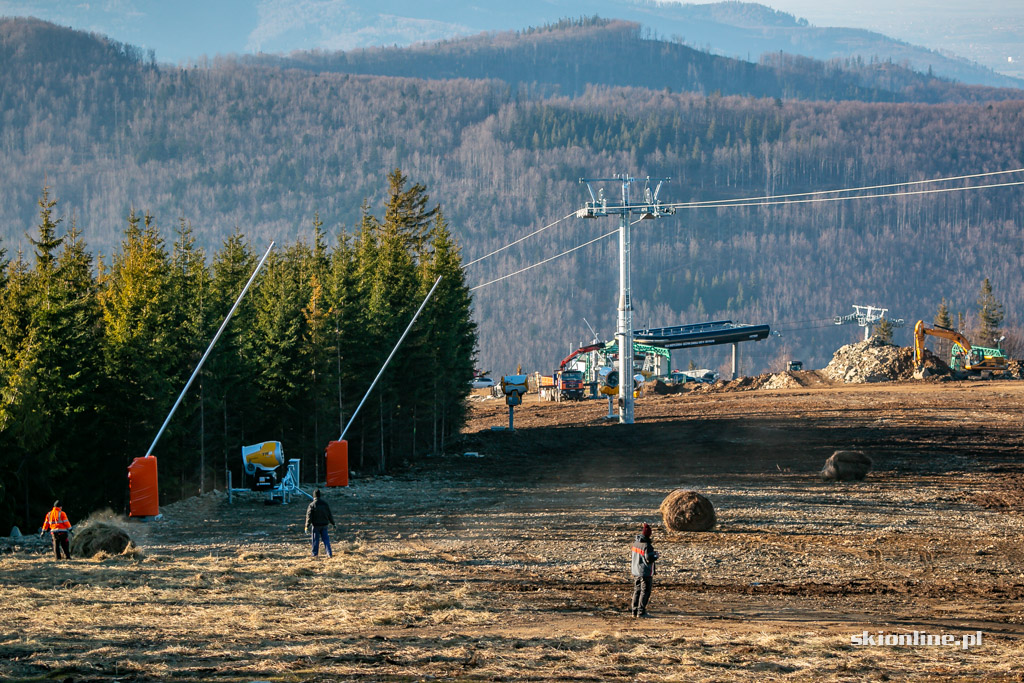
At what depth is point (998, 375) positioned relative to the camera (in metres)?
83.4

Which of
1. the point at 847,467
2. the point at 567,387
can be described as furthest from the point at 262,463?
the point at 567,387

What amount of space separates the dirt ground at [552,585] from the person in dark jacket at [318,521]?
0.65 metres

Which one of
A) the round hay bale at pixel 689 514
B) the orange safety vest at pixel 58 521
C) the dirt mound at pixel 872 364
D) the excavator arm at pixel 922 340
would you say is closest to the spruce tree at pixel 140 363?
the orange safety vest at pixel 58 521

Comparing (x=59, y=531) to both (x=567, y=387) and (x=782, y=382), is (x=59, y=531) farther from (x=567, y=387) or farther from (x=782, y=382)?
(x=782, y=382)

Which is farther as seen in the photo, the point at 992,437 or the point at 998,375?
the point at 998,375

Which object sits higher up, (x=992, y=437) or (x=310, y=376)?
(x=310, y=376)

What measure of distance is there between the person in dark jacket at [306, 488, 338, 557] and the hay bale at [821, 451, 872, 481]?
2012 cm

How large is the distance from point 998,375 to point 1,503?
76.6m

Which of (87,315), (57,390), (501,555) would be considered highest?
(87,315)

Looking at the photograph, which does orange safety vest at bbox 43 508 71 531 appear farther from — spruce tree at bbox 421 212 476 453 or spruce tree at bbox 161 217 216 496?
spruce tree at bbox 421 212 476 453

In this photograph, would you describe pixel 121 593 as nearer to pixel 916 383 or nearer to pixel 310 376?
pixel 310 376

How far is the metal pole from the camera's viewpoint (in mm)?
58281

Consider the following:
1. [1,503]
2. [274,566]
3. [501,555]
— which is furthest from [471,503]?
[1,503]

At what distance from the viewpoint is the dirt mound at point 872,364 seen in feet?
282
